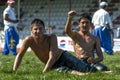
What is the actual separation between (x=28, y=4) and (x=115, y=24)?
611cm

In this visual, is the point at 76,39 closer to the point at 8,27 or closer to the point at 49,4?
the point at 8,27

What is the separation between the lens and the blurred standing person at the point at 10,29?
14281mm

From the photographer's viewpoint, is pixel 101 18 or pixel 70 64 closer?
pixel 70 64

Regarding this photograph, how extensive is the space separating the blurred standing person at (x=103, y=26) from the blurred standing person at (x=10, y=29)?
94.5 inches

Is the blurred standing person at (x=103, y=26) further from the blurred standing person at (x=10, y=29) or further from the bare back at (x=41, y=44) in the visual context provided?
the bare back at (x=41, y=44)

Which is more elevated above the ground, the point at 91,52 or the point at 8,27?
the point at 91,52

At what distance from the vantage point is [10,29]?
48.4ft

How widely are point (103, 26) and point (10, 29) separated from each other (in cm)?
279

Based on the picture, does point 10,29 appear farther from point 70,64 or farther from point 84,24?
point 70,64

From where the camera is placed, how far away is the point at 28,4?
28.4m

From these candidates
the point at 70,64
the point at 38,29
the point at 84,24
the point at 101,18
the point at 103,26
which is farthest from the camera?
the point at 103,26

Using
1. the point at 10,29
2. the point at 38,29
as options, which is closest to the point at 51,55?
the point at 38,29

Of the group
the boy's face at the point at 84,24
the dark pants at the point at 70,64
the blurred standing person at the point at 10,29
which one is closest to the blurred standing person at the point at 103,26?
the blurred standing person at the point at 10,29

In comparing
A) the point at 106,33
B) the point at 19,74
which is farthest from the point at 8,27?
the point at 19,74
